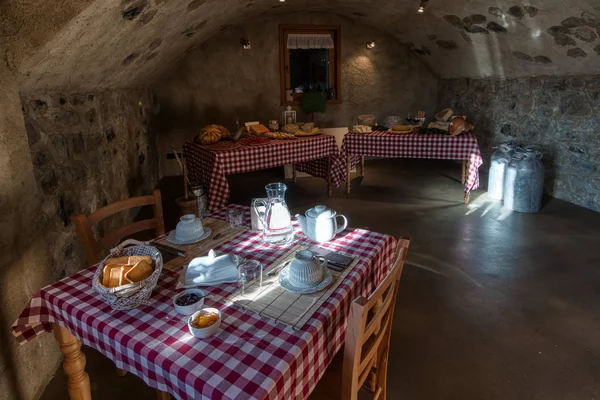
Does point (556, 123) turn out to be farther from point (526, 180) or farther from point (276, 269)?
point (276, 269)

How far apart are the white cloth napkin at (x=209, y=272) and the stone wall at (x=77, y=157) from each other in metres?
1.10

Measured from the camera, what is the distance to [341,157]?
4.55 m

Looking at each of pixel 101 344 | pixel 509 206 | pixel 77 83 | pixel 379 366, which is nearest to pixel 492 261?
pixel 509 206

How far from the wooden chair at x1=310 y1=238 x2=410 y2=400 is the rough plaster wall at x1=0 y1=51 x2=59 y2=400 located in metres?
1.32

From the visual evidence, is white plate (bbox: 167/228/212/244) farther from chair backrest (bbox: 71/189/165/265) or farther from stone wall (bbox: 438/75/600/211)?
stone wall (bbox: 438/75/600/211)

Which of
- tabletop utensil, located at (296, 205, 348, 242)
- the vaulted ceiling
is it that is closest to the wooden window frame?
the vaulted ceiling

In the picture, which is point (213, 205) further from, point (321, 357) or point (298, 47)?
point (298, 47)

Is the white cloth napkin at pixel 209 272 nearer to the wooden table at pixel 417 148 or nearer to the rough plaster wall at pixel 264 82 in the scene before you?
the wooden table at pixel 417 148

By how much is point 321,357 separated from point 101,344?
640 millimetres

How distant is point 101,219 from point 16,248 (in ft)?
1.16

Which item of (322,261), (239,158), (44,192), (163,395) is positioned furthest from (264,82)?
(163,395)

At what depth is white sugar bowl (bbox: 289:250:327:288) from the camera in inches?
49.9

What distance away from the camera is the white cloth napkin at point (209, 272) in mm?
1319

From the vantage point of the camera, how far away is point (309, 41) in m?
5.93
